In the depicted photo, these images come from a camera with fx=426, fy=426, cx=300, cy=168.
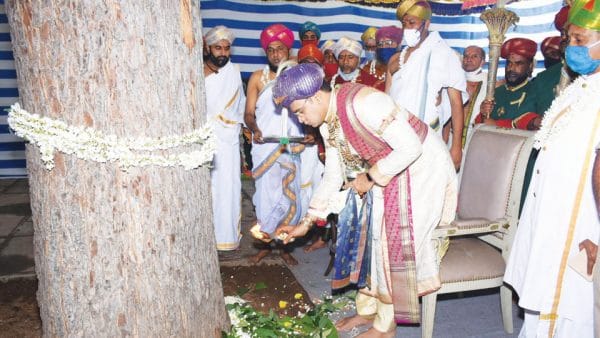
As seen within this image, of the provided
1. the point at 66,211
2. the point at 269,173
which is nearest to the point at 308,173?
the point at 269,173

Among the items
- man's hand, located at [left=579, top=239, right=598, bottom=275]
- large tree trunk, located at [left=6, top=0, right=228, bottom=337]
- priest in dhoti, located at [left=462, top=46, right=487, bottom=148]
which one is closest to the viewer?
large tree trunk, located at [left=6, top=0, right=228, bottom=337]

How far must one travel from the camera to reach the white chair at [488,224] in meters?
2.34

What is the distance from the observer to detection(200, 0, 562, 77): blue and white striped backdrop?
6.05 m

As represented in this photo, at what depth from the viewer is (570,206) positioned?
195cm

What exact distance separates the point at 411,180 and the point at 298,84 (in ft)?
2.72

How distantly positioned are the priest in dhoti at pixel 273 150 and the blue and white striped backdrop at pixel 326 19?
103 inches

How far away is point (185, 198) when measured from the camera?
1747 mm

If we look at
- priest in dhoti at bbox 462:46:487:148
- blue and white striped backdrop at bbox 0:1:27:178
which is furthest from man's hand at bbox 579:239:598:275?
blue and white striped backdrop at bbox 0:1:27:178

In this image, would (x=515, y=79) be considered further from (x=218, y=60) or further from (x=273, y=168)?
(x=218, y=60)

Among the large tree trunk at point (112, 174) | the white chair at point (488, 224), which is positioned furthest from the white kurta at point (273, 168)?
the large tree trunk at point (112, 174)

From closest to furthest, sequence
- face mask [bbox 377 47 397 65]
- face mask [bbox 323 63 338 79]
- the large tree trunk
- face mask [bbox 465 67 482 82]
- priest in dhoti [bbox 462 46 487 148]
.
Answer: the large tree trunk < face mask [bbox 377 47 397 65] < priest in dhoti [bbox 462 46 487 148] < face mask [bbox 465 67 482 82] < face mask [bbox 323 63 338 79]

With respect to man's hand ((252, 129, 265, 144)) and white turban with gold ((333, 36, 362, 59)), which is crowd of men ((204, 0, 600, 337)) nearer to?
man's hand ((252, 129, 265, 144))

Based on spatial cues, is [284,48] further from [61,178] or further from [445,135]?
[61,178]

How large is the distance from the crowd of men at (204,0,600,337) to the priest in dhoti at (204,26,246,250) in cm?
12
